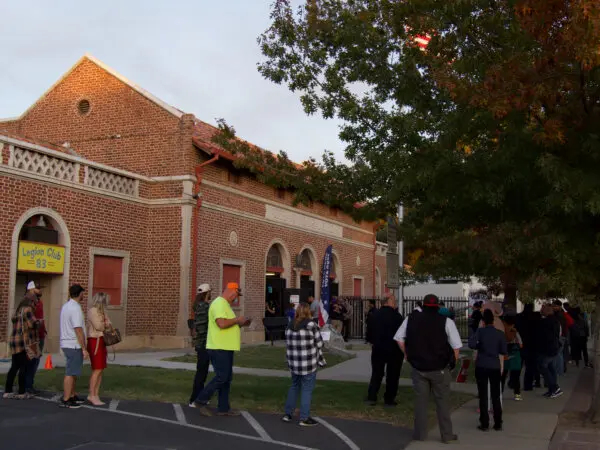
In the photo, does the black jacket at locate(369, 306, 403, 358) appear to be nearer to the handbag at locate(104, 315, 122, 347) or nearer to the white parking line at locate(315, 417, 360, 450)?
the white parking line at locate(315, 417, 360, 450)

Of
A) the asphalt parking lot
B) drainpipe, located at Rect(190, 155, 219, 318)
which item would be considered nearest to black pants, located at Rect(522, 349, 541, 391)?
the asphalt parking lot

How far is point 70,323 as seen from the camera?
358 inches

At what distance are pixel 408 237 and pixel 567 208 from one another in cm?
886

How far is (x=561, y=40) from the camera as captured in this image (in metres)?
8.25

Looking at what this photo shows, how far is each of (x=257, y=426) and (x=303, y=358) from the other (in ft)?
3.27

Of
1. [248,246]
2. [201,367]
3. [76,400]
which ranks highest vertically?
[248,246]

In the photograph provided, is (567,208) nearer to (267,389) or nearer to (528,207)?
(528,207)

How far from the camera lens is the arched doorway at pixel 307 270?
1064 inches

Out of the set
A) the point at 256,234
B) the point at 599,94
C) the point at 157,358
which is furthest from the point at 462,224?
the point at 256,234

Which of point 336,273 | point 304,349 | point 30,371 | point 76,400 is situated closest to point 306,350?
point 304,349

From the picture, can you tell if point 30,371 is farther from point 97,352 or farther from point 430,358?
point 430,358

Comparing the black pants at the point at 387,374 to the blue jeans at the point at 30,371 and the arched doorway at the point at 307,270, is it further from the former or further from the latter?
the arched doorway at the point at 307,270

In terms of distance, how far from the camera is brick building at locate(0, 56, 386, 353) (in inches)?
677

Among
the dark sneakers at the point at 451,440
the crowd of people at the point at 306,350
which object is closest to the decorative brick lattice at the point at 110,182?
the crowd of people at the point at 306,350
